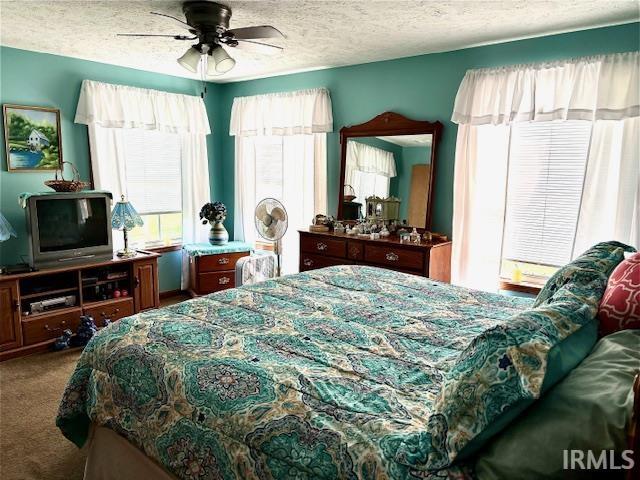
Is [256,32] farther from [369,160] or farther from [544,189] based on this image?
[544,189]

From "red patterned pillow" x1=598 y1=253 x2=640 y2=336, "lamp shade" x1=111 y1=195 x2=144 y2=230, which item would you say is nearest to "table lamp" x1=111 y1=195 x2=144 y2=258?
"lamp shade" x1=111 y1=195 x2=144 y2=230

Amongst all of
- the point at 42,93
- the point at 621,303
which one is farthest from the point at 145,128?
the point at 621,303

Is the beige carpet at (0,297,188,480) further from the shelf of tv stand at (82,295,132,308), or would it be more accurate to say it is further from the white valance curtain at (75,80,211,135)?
the white valance curtain at (75,80,211,135)

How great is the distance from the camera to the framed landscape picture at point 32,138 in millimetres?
3918

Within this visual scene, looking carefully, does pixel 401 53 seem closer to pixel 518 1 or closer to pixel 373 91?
pixel 373 91

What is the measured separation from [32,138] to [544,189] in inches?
170

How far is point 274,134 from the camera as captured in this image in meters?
5.00

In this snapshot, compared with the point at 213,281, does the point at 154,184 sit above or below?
above

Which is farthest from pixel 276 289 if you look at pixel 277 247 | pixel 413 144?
pixel 413 144

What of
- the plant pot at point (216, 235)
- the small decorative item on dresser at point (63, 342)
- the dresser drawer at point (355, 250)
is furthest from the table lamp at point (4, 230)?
the dresser drawer at point (355, 250)

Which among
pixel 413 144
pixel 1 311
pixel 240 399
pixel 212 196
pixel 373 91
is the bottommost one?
pixel 1 311

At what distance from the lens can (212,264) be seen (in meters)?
5.02

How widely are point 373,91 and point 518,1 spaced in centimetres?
177

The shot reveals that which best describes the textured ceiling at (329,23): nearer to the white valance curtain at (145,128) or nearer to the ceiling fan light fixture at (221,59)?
the ceiling fan light fixture at (221,59)
